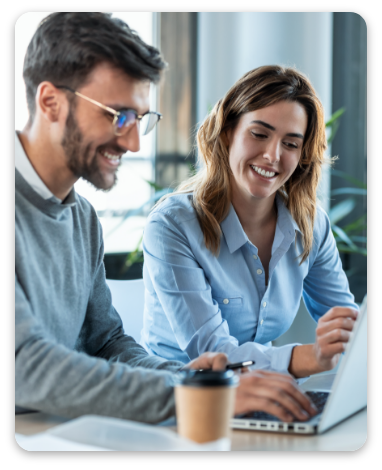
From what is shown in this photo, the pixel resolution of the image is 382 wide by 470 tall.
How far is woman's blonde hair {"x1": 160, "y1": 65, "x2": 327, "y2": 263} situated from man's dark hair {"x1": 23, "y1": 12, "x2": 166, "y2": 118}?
1.95 feet

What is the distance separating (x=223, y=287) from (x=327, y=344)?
0.42 metres

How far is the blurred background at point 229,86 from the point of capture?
2705mm

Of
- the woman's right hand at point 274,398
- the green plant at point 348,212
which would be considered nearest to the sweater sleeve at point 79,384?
the woman's right hand at point 274,398

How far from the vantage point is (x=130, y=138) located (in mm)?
1077

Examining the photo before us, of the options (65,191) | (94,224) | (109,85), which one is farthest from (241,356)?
(109,85)

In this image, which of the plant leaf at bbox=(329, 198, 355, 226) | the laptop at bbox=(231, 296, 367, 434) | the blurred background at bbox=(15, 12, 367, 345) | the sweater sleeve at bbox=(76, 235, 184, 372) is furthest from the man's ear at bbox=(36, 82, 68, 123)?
the plant leaf at bbox=(329, 198, 355, 226)

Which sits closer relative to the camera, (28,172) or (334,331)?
(28,172)

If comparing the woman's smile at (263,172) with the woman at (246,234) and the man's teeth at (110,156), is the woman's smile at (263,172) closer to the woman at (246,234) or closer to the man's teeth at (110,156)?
the woman at (246,234)

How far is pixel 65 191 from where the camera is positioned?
3.60 ft

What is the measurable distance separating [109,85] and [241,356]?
69 centimetres

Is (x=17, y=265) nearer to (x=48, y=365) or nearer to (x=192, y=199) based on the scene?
(x=48, y=365)

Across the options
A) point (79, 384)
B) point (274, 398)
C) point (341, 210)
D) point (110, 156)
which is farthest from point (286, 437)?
point (341, 210)

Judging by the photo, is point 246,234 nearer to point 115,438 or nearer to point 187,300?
point 187,300

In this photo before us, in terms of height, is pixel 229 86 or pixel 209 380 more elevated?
pixel 229 86
